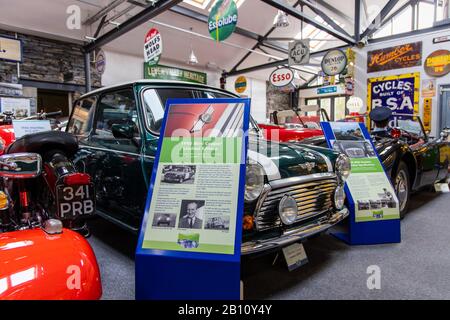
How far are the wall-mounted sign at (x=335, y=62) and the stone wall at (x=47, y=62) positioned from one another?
6802 mm

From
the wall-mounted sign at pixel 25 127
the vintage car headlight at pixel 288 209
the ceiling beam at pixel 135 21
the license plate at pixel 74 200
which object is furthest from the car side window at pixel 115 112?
the ceiling beam at pixel 135 21

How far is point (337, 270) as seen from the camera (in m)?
2.11

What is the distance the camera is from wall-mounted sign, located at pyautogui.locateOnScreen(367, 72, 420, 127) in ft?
24.3

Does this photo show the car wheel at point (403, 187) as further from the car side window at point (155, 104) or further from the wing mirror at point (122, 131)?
the wing mirror at point (122, 131)

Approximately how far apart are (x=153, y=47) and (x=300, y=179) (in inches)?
218

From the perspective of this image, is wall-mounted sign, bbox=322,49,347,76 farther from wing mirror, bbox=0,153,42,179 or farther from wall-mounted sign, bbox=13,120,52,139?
wing mirror, bbox=0,153,42,179

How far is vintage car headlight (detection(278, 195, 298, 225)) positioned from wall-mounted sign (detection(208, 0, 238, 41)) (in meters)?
3.72

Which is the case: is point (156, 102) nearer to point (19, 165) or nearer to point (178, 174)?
point (178, 174)

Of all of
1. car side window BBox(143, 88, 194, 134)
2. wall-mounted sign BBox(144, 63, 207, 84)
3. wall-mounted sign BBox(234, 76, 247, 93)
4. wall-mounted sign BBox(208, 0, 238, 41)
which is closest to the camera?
car side window BBox(143, 88, 194, 134)

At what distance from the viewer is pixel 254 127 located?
117 inches

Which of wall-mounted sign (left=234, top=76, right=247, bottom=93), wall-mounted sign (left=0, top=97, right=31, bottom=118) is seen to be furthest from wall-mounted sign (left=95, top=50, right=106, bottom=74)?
wall-mounted sign (left=234, top=76, right=247, bottom=93)

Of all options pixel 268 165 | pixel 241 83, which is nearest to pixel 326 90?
pixel 241 83
